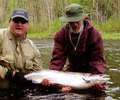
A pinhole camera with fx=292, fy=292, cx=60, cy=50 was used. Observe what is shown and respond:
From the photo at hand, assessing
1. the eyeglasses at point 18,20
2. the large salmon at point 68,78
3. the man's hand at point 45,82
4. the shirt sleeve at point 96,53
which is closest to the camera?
the large salmon at point 68,78

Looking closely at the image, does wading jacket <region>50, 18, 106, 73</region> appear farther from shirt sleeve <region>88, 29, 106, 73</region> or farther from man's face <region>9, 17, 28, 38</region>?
man's face <region>9, 17, 28, 38</region>

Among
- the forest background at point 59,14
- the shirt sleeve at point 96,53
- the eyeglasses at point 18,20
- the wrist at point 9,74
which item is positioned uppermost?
the eyeglasses at point 18,20

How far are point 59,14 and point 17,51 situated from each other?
41.0m

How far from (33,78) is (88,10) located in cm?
3634

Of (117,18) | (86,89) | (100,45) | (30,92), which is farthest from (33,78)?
(117,18)

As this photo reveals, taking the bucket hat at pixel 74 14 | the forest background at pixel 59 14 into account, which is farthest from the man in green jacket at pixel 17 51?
the forest background at pixel 59 14

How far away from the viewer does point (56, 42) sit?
5.80m

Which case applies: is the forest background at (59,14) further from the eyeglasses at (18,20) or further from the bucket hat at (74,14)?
the eyeglasses at (18,20)

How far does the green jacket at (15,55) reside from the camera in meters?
5.27

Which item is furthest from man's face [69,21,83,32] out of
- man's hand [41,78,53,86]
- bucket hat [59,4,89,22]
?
man's hand [41,78,53,86]

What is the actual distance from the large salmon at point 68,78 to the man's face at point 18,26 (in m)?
0.79

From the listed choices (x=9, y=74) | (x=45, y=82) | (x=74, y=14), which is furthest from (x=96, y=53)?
(x=9, y=74)

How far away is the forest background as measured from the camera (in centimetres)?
3108

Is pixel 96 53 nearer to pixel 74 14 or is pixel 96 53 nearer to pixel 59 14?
pixel 74 14
